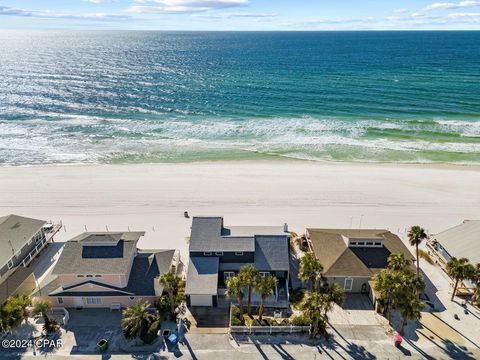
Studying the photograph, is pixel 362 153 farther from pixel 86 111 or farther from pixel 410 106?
pixel 86 111

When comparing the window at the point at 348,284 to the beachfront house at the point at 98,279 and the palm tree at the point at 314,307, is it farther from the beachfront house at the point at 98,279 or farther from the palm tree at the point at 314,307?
the beachfront house at the point at 98,279

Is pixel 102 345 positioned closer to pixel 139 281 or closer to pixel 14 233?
pixel 139 281

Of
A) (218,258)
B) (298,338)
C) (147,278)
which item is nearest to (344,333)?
(298,338)

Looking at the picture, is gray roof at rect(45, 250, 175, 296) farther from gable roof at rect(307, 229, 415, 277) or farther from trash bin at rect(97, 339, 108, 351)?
gable roof at rect(307, 229, 415, 277)

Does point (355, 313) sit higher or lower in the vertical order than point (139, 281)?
lower

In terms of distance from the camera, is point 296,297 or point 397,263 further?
point 296,297

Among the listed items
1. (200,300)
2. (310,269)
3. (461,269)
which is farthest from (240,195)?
(461,269)

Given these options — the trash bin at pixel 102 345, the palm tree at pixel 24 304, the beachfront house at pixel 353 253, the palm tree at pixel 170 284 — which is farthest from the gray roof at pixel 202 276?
the palm tree at pixel 24 304
